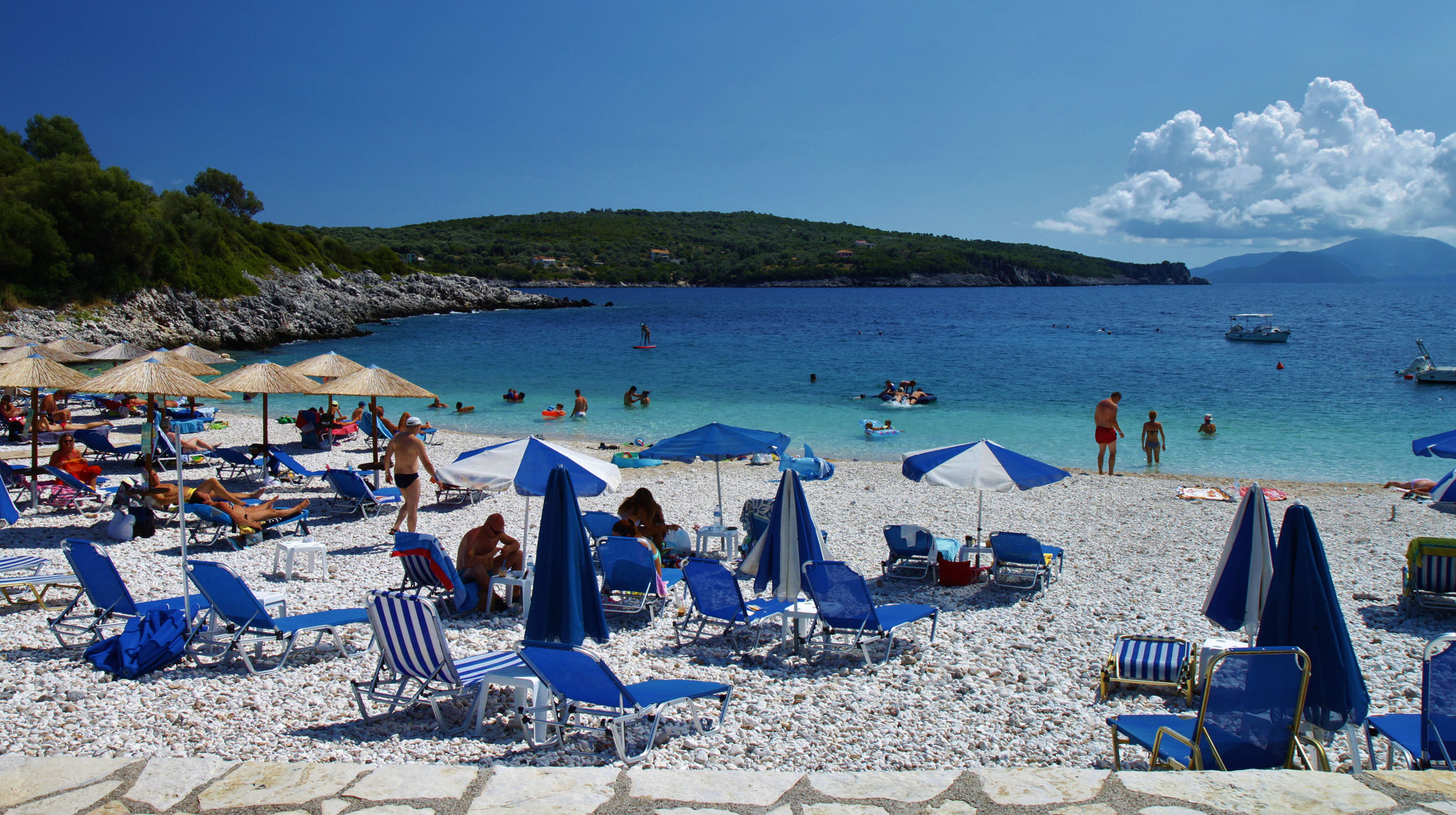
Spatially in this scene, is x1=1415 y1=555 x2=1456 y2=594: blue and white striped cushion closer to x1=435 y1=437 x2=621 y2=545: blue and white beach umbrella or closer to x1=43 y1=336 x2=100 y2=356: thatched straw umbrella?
x1=435 y1=437 x2=621 y2=545: blue and white beach umbrella

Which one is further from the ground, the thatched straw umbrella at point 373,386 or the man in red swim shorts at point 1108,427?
the thatched straw umbrella at point 373,386

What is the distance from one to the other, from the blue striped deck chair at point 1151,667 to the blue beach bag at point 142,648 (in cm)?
597

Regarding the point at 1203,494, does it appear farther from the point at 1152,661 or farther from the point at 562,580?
the point at 562,580

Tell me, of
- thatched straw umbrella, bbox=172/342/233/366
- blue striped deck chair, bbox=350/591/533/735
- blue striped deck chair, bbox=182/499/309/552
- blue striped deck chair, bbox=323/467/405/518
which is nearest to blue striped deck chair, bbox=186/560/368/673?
blue striped deck chair, bbox=350/591/533/735

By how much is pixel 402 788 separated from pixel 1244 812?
10.0 feet

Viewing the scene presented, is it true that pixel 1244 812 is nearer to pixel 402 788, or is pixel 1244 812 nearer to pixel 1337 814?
pixel 1337 814

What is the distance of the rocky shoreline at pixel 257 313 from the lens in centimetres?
4047

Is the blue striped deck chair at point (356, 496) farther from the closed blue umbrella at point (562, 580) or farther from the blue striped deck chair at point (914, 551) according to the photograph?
the blue striped deck chair at point (914, 551)

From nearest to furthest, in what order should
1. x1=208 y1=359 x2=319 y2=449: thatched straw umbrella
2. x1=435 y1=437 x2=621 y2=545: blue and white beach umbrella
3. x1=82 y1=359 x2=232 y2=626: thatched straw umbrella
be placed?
x1=435 y1=437 x2=621 y2=545: blue and white beach umbrella < x1=82 y1=359 x2=232 y2=626: thatched straw umbrella < x1=208 y1=359 x2=319 y2=449: thatched straw umbrella

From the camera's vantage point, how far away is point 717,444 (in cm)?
891

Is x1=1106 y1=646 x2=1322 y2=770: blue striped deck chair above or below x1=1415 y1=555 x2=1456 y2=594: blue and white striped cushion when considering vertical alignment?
above

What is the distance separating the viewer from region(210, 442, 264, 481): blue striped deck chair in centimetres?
1315

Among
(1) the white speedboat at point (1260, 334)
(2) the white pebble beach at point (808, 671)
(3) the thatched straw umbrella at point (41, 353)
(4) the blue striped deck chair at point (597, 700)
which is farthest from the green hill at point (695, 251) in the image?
(4) the blue striped deck chair at point (597, 700)

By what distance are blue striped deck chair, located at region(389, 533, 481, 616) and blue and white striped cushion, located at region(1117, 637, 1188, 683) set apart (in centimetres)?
493
